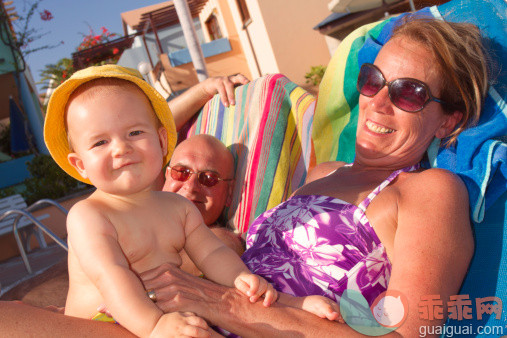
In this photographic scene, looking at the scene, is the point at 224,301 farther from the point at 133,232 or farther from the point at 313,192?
the point at 313,192

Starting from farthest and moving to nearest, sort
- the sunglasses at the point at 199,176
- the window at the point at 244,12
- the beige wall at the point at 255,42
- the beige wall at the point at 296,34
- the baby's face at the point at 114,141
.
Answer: the window at the point at 244,12 → the beige wall at the point at 255,42 → the beige wall at the point at 296,34 → the sunglasses at the point at 199,176 → the baby's face at the point at 114,141

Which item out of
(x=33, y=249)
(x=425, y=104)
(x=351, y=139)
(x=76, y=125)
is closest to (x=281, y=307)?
(x=76, y=125)

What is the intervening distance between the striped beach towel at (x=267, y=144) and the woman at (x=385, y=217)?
0.65 metres

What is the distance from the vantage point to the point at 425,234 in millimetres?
1818

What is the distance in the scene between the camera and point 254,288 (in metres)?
1.84

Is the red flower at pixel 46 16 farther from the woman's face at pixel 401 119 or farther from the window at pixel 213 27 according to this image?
the woman's face at pixel 401 119

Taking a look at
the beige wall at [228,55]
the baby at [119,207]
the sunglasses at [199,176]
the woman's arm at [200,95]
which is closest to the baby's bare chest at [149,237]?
the baby at [119,207]

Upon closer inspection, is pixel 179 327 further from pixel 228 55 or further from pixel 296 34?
pixel 228 55

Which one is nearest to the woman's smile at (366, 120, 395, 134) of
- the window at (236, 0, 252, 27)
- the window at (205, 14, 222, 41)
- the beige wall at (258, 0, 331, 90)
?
the beige wall at (258, 0, 331, 90)

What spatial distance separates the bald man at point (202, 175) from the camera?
3365 mm

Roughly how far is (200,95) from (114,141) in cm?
249

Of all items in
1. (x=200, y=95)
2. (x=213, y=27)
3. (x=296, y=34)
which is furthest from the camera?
(x=213, y=27)

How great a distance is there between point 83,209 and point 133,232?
20 centimetres

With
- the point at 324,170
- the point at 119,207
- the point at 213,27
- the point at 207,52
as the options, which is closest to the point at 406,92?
the point at 324,170
